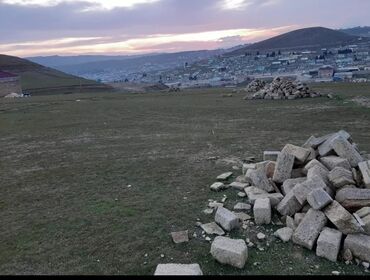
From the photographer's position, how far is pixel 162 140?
14.4 meters

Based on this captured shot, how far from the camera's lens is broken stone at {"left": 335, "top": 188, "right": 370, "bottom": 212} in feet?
20.1

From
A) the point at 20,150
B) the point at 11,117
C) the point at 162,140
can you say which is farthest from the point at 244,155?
the point at 11,117

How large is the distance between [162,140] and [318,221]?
29.9 feet

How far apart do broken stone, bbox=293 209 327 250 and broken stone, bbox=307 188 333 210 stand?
3.6 inches

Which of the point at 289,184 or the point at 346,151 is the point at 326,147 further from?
the point at 289,184

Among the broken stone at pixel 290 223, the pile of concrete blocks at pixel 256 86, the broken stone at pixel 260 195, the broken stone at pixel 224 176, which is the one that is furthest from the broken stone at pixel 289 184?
the pile of concrete blocks at pixel 256 86

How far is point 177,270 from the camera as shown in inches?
194

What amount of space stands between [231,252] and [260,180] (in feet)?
8.48

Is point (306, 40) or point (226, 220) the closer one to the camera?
point (226, 220)

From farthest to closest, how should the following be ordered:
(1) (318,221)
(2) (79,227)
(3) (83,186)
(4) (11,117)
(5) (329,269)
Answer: (4) (11,117)
(3) (83,186)
(2) (79,227)
(1) (318,221)
(5) (329,269)

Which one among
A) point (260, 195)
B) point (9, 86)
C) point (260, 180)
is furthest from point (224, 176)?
point (9, 86)

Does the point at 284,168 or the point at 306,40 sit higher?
the point at 306,40

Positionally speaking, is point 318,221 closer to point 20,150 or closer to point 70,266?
point 70,266

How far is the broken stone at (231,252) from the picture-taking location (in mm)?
5328
